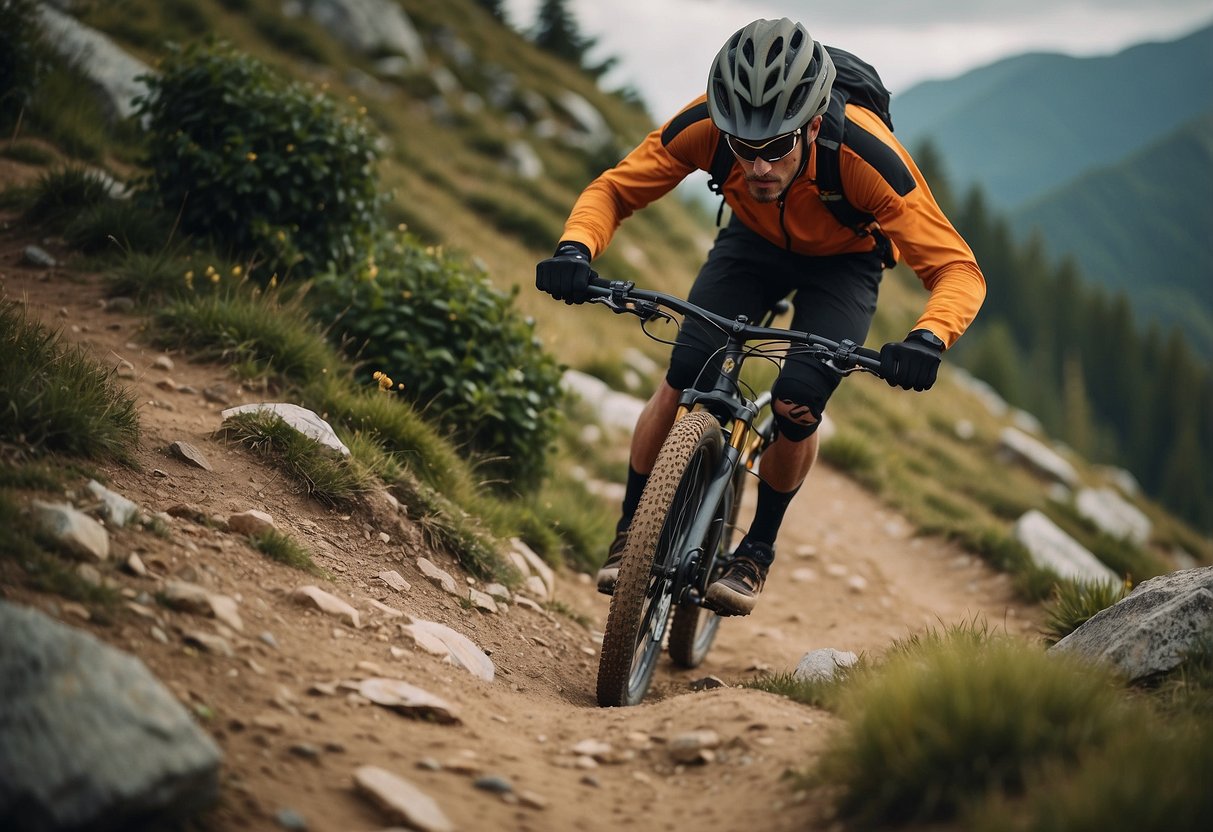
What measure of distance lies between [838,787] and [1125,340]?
99145 millimetres

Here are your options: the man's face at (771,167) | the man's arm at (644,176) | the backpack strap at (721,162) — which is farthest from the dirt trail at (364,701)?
the backpack strap at (721,162)

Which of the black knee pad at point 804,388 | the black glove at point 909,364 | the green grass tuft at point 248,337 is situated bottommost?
the green grass tuft at point 248,337

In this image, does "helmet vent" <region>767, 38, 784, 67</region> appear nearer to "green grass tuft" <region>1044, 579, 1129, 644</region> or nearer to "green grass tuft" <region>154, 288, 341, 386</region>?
"green grass tuft" <region>1044, 579, 1129, 644</region>

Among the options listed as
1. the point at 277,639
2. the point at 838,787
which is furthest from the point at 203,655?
the point at 838,787

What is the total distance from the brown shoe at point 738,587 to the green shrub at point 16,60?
23.7ft

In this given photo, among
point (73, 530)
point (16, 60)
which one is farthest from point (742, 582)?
point (16, 60)

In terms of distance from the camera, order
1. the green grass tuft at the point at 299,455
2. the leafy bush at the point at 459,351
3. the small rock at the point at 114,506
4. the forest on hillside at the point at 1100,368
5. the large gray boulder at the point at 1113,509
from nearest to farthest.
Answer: the small rock at the point at 114,506 < the green grass tuft at the point at 299,455 < the leafy bush at the point at 459,351 < the large gray boulder at the point at 1113,509 < the forest on hillside at the point at 1100,368

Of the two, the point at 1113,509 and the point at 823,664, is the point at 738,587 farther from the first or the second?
the point at 1113,509

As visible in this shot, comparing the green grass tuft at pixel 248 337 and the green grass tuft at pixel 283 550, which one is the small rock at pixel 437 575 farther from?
the green grass tuft at pixel 248 337

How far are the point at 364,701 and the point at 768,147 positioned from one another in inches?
106

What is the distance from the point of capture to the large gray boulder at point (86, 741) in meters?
2.11

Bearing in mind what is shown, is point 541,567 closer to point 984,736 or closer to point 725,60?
point 725,60

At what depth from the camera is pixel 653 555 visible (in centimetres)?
382

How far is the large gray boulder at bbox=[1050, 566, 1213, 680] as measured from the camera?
3545 millimetres
